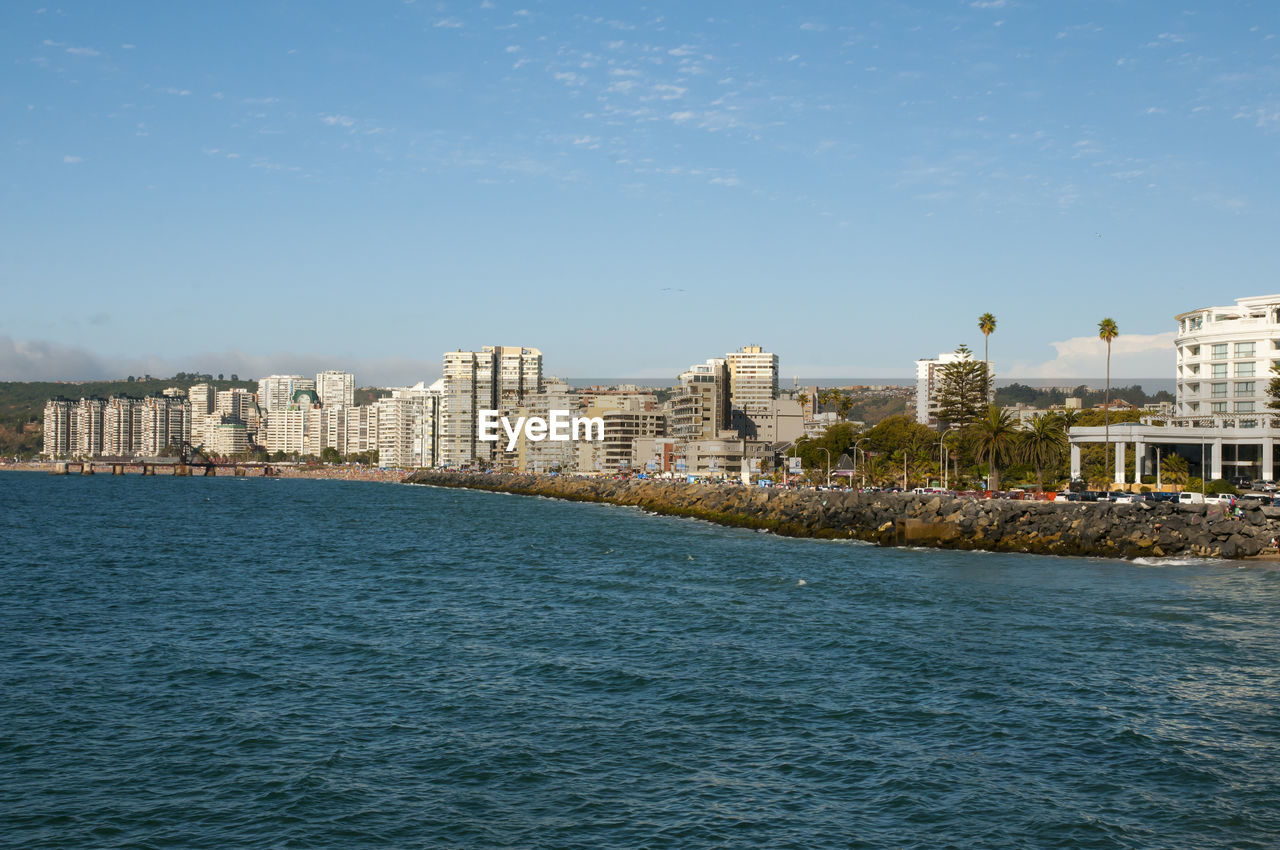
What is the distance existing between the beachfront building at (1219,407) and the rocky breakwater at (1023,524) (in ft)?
81.4

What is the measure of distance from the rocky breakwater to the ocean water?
837cm

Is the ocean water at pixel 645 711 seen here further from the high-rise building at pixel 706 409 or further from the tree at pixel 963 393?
the high-rise building at pixel 706 409

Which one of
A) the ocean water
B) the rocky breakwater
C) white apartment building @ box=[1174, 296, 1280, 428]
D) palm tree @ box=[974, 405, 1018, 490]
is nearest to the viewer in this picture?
the ocean water

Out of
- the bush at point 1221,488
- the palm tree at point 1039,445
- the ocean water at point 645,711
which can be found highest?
the palm tree at point 1039,445

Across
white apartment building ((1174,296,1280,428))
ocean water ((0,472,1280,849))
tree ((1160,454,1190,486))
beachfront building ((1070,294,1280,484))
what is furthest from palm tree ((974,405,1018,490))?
ocean water ((0,472,1280,849))

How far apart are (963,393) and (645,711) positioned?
3974 inches

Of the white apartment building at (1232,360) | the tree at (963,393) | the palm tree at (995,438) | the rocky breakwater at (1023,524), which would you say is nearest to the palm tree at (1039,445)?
the palm tree at (995,438)

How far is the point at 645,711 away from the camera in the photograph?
2222cm

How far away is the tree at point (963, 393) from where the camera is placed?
115m

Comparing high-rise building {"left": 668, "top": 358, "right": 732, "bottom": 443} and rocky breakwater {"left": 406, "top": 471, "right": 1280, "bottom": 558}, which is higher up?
high-rise building {"left": 668, "top": 358, "right": 732, "bottom": 443}

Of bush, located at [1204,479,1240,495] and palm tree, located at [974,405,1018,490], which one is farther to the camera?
palm tree, located at [974,405,1018,490]

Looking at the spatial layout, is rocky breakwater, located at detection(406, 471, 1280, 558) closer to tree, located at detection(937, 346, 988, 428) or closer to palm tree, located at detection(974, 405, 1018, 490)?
palm tree, located at detection(974, 405, 1018, 490)

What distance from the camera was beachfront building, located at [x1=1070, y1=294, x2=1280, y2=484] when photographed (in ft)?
279

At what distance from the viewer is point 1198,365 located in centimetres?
10431
